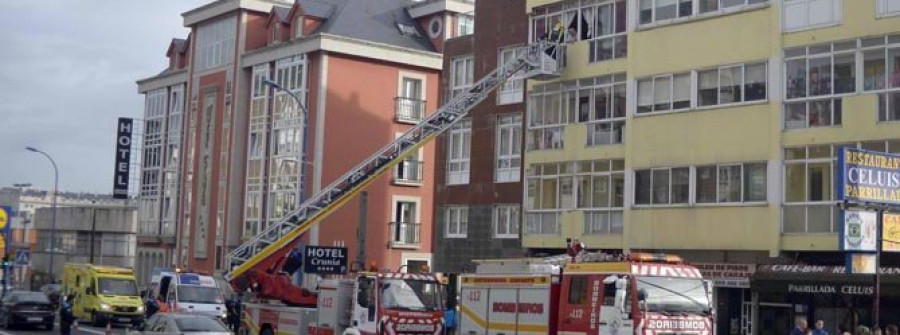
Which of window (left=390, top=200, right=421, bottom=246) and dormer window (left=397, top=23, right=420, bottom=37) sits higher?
dormer window (left=397, top=23, right=420, bottom=37)

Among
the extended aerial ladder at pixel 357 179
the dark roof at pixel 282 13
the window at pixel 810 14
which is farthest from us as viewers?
the dark roof at pixel 282 13

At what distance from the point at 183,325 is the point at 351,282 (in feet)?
14.6

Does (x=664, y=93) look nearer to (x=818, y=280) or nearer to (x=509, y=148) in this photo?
(x=818, y=280)

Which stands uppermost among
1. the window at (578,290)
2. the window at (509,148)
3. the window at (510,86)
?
the window at (510,86)

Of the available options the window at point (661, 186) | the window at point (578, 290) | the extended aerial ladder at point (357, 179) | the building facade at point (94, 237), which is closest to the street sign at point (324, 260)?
the extended aerial ladder at point (357, 179)

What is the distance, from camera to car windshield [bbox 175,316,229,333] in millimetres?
24500

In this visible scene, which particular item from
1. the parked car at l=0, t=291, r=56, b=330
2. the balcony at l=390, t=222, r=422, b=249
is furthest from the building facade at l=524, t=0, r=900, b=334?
the parked car at l=0, t=291, r=56, b=330

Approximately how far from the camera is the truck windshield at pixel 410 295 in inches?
A: 1037

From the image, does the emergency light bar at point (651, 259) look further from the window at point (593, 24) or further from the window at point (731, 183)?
the window at point (593, 24)

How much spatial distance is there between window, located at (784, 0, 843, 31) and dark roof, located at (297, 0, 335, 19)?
29.4 m

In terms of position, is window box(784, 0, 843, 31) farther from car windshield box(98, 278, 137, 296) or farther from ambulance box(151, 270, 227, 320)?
car windshield box(98, 278, 137, 296)

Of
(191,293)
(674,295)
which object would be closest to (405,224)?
(191,293)

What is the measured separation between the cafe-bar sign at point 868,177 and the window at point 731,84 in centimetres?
784

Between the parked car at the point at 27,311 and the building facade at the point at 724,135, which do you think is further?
the parked car at the point at 27,311
